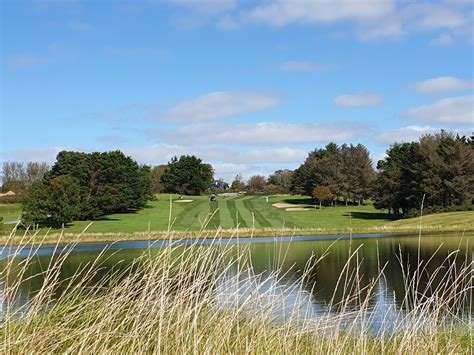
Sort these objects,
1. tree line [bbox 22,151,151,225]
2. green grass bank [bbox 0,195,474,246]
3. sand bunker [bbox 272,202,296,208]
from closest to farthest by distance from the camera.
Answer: green grass bank [bbox 0,195,474,246] → tree line [bbox 22,151,151,225] → sand bunker [bbox 272,202,296,208]

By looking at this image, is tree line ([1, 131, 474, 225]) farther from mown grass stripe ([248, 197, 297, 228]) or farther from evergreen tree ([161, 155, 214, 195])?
evergreen tree ([161, 155, 214, 195])

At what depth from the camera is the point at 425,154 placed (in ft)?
217

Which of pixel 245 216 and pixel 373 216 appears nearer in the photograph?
pixel 373 216

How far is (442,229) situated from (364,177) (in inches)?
1299

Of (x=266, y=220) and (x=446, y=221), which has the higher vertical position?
(x=446, y=221)

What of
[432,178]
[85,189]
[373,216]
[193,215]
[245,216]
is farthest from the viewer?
[245,216]

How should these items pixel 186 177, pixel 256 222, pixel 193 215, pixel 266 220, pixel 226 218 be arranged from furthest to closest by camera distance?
pixel 186 177, pixel 193 215, pixel 266 220, pixel 226 218, pixel 256 222

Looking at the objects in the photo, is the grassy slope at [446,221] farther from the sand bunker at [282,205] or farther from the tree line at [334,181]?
the sand bunker at [282,205]

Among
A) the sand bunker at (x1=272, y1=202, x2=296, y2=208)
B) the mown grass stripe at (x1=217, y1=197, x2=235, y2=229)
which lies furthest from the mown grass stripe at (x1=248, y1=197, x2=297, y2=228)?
the mown grass stripe at (x1=217, y1=197, x2=235, y2=229)

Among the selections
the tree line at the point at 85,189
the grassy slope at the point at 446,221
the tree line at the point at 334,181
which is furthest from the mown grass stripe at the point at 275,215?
the tree line at the point at 85,189

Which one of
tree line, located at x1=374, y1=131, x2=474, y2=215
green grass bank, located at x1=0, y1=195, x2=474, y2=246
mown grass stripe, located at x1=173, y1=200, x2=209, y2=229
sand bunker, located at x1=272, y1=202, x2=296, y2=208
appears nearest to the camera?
green grass bank, located at x1=0, y1=195, x2=474, y2=246

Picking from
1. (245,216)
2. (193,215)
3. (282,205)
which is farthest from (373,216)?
(193,215)

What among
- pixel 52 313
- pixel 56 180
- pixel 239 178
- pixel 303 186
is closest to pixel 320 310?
pixel 52 313

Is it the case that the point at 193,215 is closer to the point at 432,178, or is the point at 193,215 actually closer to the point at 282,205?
the point at 282,205
